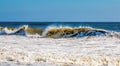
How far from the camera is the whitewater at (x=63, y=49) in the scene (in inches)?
514

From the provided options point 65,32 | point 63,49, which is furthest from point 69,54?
point 65,32

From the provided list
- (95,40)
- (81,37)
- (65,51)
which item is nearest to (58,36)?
(81,37)

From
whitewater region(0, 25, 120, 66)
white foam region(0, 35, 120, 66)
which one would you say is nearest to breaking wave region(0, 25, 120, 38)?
whitewater region(0, 25, 120, 66)

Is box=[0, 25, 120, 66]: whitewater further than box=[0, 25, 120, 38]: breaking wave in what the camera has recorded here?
No

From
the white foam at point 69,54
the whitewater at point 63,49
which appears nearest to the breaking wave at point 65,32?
the whitewater at point 63,49

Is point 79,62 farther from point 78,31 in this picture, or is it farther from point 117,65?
point 78,31

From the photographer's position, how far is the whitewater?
13063 millimetres

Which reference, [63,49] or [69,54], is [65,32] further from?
[69,54]

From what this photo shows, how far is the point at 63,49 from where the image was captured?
18438 mm

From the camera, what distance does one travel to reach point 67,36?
26.2 metres

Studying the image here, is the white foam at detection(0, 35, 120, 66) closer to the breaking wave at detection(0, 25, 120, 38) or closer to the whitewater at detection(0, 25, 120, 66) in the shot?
the whitewater at detection(0, 25, 120, 66)

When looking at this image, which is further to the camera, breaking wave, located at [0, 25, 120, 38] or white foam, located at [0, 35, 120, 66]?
breaking wave, located at [0, 25, 120, 38]

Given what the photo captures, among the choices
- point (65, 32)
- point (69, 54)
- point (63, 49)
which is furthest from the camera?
point (65, 32)

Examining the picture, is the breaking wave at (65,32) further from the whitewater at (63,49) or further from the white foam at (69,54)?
the white foam at (69,54)
